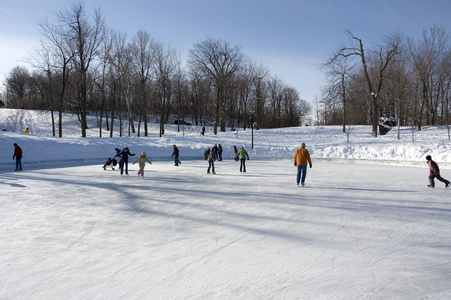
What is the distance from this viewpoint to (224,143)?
27047 millimetres

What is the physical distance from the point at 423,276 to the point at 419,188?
7.33 m

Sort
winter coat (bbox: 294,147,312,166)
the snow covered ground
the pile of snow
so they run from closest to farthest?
the snow covered ground
winter coat (bbox: 294,147,312,166)
the pile of snow

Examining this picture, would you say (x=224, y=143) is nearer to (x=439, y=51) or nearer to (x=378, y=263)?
(x=378, y=263)

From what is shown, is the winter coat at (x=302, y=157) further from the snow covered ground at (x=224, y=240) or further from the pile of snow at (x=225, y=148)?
the pile of snow at (x=225, y=148)

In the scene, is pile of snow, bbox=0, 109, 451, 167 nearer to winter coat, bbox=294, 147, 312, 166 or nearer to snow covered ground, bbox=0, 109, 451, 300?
snow covered ground, bbox=0, 109, 451, 300

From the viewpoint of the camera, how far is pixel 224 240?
4926mm

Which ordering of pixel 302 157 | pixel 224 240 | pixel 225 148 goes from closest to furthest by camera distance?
1. pixel 224 240
2. pixel 302 157
3. pixel 225 148

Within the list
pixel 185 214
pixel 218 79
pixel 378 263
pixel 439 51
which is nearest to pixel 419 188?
pixel 378 263

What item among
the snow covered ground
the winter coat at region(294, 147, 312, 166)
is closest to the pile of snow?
the snow covered ground

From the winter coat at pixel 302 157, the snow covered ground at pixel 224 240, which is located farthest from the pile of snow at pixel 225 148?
the winter coat at pixel 302 157

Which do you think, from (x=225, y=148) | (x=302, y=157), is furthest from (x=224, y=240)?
(x=225, y=148)

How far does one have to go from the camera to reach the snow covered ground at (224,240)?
3373 millimetres

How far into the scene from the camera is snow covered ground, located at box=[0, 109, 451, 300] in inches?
133

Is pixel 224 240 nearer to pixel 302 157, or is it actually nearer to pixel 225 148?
pixel 302 157
